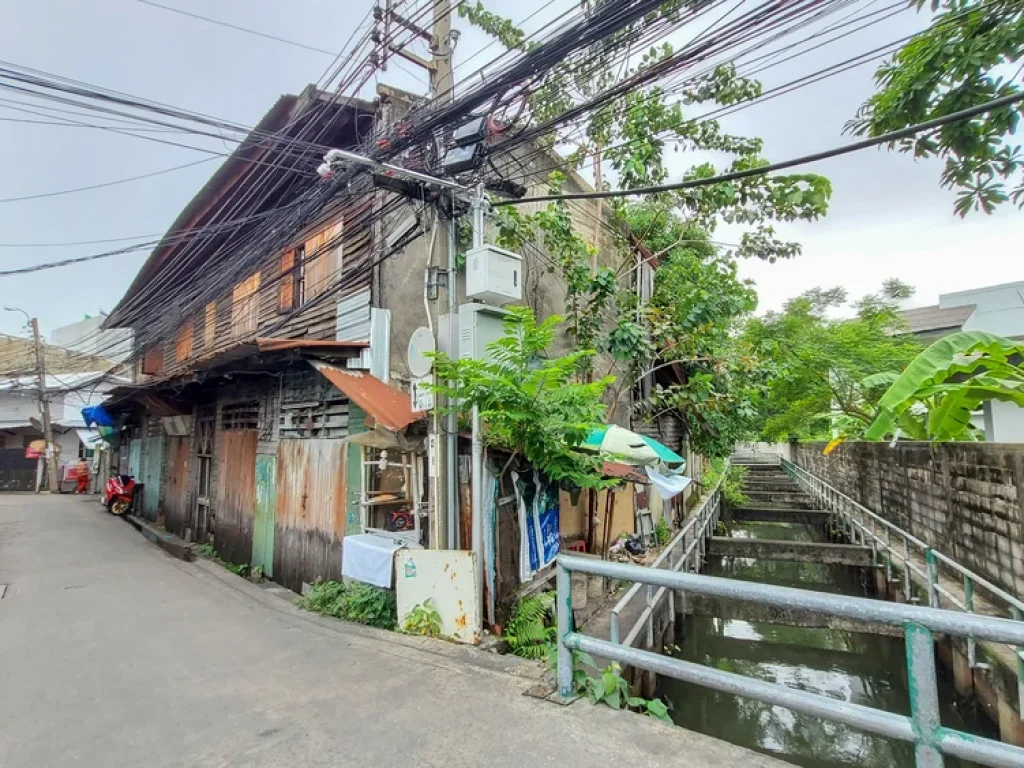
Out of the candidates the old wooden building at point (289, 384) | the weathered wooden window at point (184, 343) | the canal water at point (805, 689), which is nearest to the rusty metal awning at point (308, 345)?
the old wooden building at point (289, 384)

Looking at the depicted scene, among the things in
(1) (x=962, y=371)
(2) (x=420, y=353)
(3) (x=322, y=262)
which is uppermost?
(3) (x=322, y=262)

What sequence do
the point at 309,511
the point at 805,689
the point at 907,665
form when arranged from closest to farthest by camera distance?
the point at 907,665, the point at 309,511, the point at 805,689

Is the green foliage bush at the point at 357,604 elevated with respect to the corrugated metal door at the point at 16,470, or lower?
lower

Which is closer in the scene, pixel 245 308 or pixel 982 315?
pixel 245 308

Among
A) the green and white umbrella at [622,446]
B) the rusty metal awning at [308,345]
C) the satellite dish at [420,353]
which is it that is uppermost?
the rusty metal awning at [308,345]

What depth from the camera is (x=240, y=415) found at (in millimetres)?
10195

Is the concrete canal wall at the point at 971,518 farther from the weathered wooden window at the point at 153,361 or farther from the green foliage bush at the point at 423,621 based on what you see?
the weathered wooden window at the point at 153,361

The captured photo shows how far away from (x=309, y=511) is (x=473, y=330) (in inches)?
159

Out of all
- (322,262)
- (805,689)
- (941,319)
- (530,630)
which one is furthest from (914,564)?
(941,319)

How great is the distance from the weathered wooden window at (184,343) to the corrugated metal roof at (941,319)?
25150 mm

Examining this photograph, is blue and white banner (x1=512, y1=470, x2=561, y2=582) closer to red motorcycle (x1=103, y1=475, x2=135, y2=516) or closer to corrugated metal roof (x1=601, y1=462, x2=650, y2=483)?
corrugated metal roof (x1=601, y1=462, x2=650, y2=483)

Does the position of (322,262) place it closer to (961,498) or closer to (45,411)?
(961,498)

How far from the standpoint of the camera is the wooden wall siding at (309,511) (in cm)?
739

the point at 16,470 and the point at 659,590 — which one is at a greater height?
the point at 16,470
